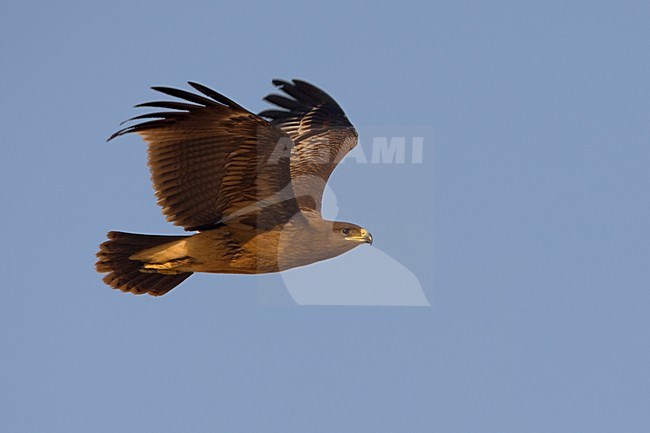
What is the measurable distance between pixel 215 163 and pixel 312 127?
3.00 metres

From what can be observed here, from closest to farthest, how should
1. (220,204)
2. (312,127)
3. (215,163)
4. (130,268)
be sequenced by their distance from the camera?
(215,163), (220,204), (130,268), (312,127)

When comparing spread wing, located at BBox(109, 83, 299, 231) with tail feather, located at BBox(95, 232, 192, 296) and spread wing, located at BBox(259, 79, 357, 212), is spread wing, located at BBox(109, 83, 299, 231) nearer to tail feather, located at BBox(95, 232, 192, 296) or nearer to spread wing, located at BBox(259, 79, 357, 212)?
tail feather, located at BBox(95, 232, 192, 296)

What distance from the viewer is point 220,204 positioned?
34.2ft

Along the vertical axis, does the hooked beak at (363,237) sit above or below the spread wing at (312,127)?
below

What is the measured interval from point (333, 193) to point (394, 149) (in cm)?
120

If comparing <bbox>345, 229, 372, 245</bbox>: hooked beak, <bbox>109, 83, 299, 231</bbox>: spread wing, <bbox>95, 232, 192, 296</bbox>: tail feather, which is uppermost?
<bbox>109, 83, 299, 231</bbox>: spread wing

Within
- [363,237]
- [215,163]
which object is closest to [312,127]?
[363,237]

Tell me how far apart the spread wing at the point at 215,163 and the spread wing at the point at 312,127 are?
52.0 inches

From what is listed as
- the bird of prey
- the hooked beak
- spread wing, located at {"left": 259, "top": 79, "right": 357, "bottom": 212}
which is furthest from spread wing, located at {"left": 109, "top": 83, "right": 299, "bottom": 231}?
spread wing, located at {"left": 259, "top": 79, "right": 357, "bottom": 212}

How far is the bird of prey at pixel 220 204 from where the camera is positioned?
966 cm

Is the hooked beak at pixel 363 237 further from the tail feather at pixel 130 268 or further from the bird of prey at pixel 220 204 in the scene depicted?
the tail feather at pixel 130 268

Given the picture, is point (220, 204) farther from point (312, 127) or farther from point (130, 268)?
point (312, 127)

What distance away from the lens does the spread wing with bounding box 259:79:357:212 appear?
12.0 meters

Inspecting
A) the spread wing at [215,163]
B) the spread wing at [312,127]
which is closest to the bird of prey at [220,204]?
the spread wing at [215,163]
